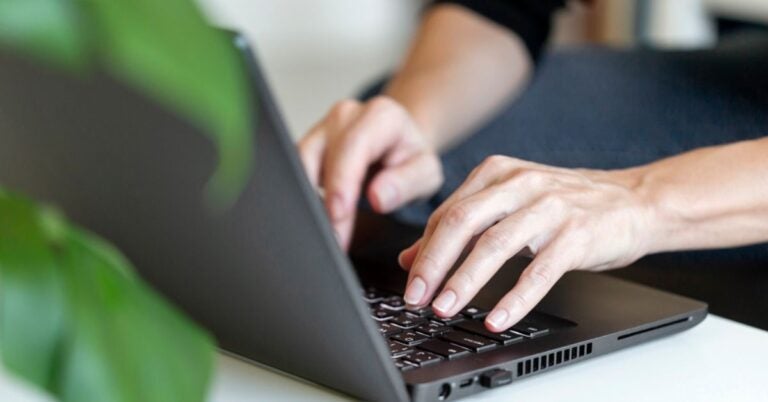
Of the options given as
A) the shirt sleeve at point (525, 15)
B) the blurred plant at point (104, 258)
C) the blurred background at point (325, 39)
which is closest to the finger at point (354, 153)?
the shirt sleeve at point (525, 15)

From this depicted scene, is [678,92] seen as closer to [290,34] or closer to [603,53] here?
[603,53]

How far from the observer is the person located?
64 centimetres

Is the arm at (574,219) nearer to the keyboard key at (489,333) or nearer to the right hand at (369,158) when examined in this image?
the keyboard key at (489,333)

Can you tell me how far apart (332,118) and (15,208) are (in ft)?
2.34

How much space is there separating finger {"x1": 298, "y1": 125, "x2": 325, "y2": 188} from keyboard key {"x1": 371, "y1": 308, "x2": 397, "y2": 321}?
11.0 inches

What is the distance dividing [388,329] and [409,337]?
0.02m

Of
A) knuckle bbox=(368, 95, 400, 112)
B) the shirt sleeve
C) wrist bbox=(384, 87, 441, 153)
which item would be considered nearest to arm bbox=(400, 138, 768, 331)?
knuckle bbox=(368, 95, 400, 112)

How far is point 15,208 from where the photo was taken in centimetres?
23

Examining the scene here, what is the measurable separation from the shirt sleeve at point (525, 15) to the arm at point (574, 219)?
1.74 ft

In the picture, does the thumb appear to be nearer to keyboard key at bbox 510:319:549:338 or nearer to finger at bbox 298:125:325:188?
finger at bbox 298:125:325:188

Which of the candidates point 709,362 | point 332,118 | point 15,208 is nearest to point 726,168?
point 709,362

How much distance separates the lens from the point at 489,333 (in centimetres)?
60

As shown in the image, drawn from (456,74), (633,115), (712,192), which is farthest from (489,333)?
(456,74)

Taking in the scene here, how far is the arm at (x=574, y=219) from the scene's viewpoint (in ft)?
2.01
